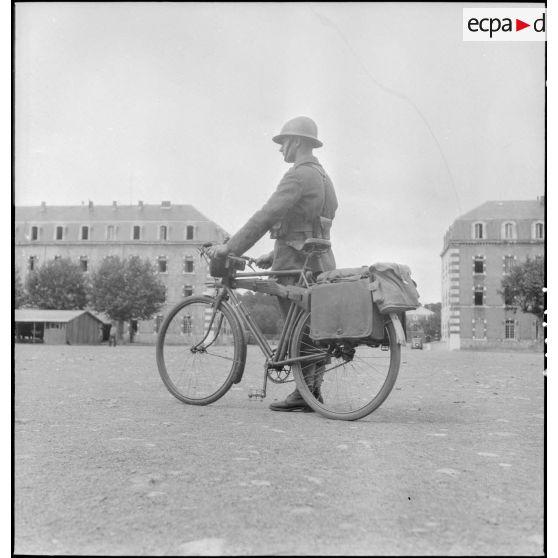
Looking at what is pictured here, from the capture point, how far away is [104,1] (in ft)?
11.0

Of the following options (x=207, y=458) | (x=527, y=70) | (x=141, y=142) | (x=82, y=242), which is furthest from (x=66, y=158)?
(x=527, y=70)

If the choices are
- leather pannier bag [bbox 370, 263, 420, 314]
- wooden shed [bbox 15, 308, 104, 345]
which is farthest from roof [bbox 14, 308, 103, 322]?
leather pannier bag [bbox 370, 263, 420, 314]

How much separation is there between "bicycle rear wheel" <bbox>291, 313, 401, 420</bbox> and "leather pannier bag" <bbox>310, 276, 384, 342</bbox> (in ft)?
0.39

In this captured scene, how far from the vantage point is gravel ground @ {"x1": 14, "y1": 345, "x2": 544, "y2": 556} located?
5.84 ft

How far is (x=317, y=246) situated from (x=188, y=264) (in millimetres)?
1129

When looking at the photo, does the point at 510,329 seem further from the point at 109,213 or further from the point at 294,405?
the point at 109,213

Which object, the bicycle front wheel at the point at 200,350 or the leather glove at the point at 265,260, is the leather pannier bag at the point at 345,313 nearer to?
the bicycle front wheel at the point at 200,350

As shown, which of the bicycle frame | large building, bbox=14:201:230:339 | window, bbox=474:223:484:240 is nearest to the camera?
window, bbox=474:223:484:240

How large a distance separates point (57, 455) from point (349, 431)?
4.89 feet

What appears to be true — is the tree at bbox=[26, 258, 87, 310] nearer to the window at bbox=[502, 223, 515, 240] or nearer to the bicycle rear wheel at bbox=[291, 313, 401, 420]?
the bicycle rear wheel at bbox=[291, 313, 401, 420]

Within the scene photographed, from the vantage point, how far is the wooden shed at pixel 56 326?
329 cm

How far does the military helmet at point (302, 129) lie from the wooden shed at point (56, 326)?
1981 mm

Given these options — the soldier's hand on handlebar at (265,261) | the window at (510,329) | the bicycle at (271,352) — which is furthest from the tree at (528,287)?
the soldier's hand on handlebar at (265,261)

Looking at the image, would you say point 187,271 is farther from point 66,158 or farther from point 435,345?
point 435,345
